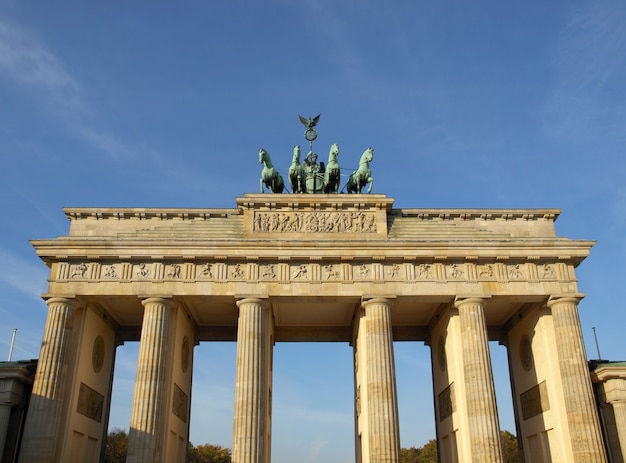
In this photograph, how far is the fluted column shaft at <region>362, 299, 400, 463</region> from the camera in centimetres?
2606

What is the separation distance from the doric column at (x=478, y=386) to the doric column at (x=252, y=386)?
948 centimetres

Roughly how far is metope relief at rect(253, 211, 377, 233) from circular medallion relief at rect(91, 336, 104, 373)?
1045 centimetres

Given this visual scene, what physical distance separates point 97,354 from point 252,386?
9.80 metres

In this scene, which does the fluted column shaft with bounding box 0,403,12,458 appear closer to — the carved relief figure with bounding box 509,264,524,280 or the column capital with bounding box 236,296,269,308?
the column capital with bounding box 236,296,269,308

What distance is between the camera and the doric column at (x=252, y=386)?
25.8 metres

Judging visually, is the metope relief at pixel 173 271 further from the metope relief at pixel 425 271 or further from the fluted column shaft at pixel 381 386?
the metope relief at pixel 425 271

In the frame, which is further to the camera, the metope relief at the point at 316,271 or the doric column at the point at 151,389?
the metope relief at the point at 316,271

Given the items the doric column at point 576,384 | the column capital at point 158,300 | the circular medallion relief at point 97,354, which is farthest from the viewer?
the circular medallion relief at point 97,354

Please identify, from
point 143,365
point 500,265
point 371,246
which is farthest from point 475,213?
point 143,365

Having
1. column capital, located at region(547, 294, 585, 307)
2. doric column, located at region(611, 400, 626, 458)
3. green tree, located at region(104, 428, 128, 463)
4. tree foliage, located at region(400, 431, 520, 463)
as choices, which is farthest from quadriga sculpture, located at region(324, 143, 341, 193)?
green tree, located at region(104, 428, 128, 463)

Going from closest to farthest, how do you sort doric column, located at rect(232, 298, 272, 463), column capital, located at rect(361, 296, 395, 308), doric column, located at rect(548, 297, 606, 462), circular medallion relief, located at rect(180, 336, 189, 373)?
doric column, located at rect(232, 298, 272, 463), doric column, located at rect(548, 297, 606, 462), column capital, located at rect(361, 296, 395, 308), circular medallion relief, located at rect(180, 336, 189, 373)

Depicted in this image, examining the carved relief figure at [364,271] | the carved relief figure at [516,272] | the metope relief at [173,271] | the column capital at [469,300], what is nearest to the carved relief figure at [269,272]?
the metope relief at [173,271]

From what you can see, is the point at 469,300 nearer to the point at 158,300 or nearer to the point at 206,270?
the point at 206,270

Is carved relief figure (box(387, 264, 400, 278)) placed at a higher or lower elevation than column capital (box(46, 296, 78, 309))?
higher
